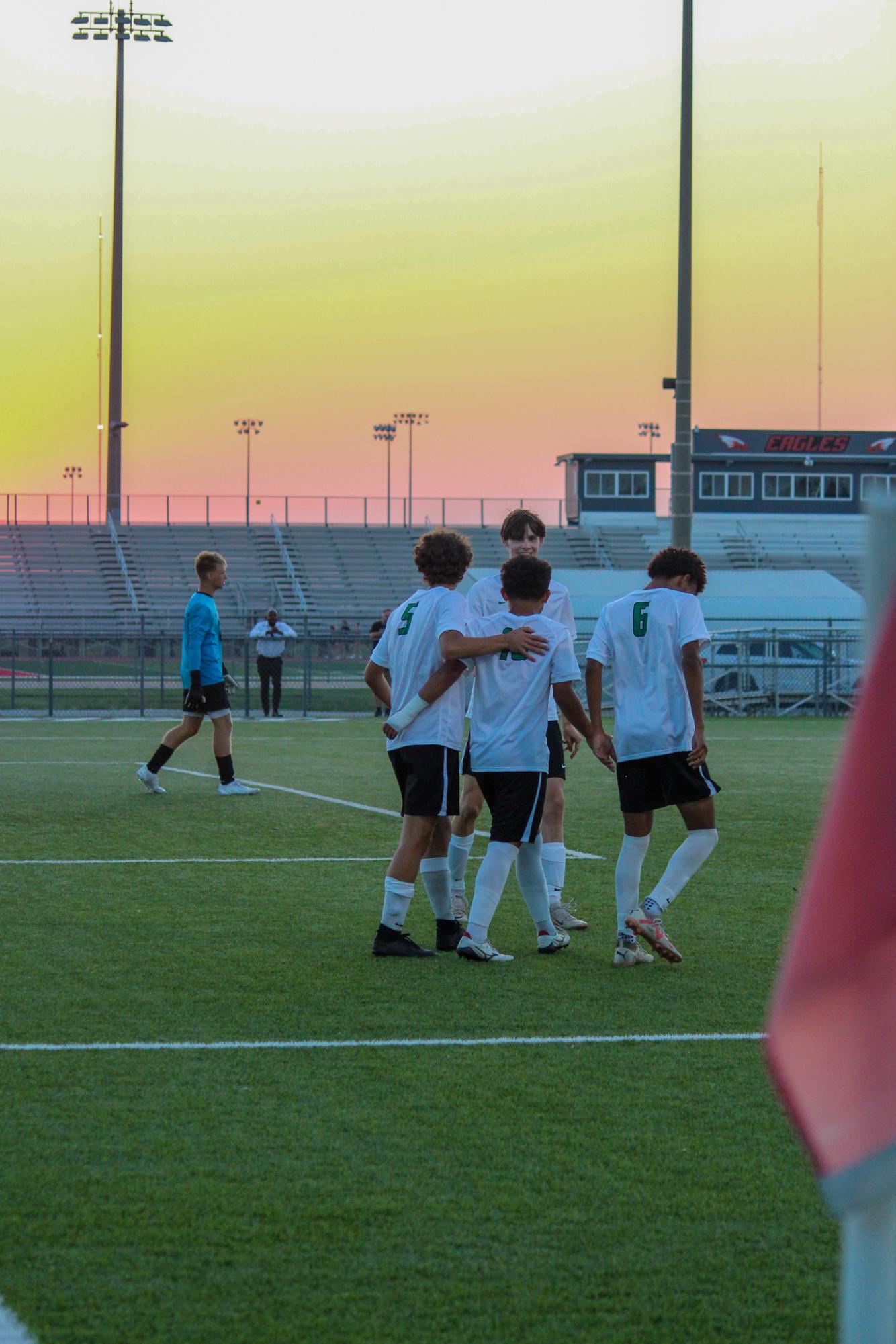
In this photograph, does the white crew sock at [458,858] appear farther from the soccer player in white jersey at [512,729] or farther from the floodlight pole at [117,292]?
the floodlight pole at [117,292]

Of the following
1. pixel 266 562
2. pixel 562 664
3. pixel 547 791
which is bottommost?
pixel 547 791

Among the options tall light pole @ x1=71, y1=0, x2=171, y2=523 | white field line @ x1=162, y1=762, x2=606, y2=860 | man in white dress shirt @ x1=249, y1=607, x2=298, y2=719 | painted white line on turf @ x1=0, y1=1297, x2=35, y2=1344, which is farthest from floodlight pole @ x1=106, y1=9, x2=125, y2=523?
painted white line on turf @ x1=0, y1=1297, x2=35, y2=1344

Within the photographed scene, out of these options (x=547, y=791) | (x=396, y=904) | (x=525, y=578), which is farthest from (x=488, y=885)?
(x=525, y=578)

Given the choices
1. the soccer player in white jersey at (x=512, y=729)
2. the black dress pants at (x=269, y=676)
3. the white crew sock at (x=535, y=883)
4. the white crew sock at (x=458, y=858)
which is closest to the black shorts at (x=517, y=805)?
the soccer player in white jersey at (x=512, y=729)

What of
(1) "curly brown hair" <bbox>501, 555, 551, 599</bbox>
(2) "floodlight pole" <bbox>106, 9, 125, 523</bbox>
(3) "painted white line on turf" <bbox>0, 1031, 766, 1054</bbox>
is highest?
(2) "floodlight pole" <bbox>106, 9, 125, 523</bbox>

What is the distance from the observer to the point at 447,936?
755 centimetres

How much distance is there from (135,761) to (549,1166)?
15.2 meters

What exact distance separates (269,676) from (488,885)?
20920mm

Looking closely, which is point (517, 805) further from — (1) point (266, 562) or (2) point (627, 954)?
(1) point (266, 562)

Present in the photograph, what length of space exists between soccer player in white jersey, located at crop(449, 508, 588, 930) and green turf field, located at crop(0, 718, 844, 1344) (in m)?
0.25

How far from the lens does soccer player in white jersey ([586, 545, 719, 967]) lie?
694 cm

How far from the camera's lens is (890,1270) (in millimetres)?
1604

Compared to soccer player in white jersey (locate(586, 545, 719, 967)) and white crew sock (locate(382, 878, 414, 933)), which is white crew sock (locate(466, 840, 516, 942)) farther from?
soccer player in white jersey (locate(586, 545, 719, 967))

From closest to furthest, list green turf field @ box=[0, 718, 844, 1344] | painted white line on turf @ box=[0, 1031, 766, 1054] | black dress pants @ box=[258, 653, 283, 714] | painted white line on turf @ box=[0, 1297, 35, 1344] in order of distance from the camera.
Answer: painted white line on turf @ box=[0, 1297, 35, 1344]
green turf field @ box=[0, 718, 844, 1344]
painted white line on turf @ box=[0, 1031, 766, 1054]
black dress pants @ box=[258, 653, 283, 714]
